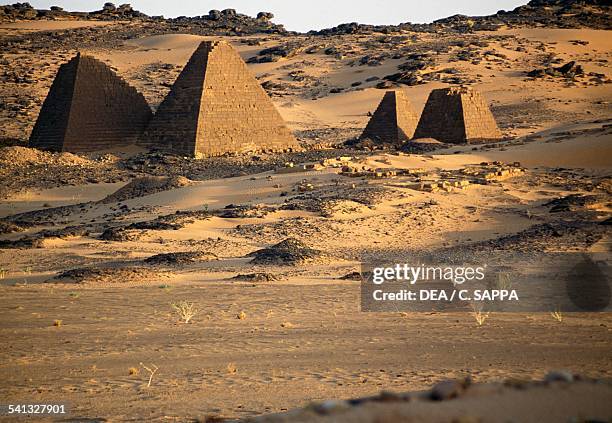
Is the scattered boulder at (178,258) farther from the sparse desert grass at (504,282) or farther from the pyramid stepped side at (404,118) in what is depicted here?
the pyramid stepped side at (404,118)

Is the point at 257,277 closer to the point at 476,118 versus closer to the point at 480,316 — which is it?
the point at 480,316

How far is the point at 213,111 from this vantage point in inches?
1095

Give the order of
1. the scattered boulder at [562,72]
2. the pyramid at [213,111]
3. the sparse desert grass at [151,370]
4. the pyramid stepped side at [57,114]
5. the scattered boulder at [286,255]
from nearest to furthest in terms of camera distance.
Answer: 1. the sparse desert grass at [151,370]
2. the scattered boulder at [286,255]
3. the pyramid at [213,111]
4. the pyramid stepped side at [57,114]
5. the scattered boulder at [562,72]

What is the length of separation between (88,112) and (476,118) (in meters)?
13.6

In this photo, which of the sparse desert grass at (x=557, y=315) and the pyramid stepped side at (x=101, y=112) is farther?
the pyramid stepped side at (x=101, y=112)

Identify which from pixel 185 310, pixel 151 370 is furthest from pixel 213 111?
pixel 151 370

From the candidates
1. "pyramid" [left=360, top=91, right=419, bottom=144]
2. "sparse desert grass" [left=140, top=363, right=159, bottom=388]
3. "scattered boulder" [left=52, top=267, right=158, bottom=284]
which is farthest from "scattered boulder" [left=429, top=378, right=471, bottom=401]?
"pyramid" [left=360, top=91, right=419, bottom=144]

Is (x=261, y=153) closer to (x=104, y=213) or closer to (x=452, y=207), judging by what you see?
(x=104, y=213)

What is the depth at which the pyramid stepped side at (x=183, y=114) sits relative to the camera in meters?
27.8

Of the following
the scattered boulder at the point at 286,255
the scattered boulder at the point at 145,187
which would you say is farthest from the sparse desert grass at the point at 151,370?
the scattered boulder at the point at 145,187

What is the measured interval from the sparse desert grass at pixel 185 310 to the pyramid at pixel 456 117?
2306 centimetres

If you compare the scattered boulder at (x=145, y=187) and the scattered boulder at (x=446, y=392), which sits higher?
the scattered boulder at (x=446, y=392)

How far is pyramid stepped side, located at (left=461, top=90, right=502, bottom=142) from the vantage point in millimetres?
31422

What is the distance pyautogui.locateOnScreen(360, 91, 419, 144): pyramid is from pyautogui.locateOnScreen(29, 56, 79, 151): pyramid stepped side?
11.2 meters
